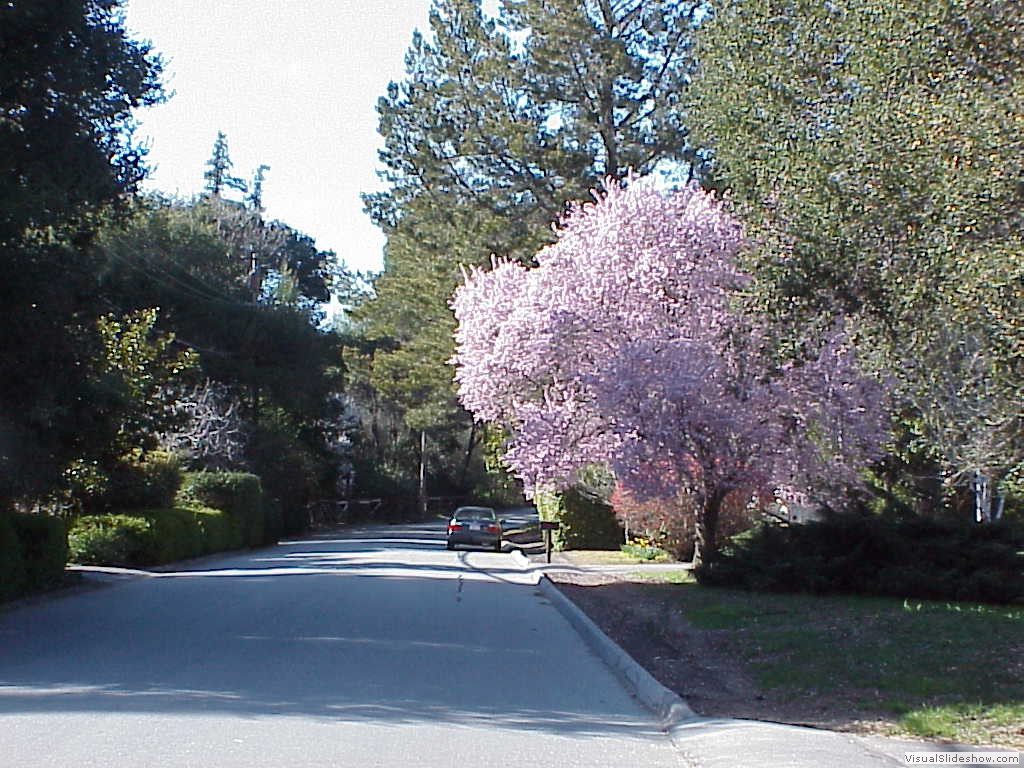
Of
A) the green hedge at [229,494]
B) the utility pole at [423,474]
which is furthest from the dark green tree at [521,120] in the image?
the utility pole at [423,474]

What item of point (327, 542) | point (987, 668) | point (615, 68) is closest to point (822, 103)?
point (987, 668)

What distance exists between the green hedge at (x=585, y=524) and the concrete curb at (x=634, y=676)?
1812 cm

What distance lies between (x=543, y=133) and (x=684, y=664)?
24.6 meters

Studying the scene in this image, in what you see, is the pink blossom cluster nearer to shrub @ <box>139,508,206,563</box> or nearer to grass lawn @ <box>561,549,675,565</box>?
grass lawn @ <box>561,549,675,565</box>

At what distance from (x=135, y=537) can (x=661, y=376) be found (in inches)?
574

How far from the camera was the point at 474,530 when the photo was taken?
131 feet

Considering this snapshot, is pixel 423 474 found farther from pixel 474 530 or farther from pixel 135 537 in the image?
pixel 135 537

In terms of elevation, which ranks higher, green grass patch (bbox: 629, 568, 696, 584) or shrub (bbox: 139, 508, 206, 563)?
shrub (bbox: 139, 508, 206, 563)

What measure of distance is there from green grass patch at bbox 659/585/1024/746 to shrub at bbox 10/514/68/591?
1109 centimetres

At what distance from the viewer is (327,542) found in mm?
46500

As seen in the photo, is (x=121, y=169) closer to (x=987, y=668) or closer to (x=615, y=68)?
(x=987, y=668)

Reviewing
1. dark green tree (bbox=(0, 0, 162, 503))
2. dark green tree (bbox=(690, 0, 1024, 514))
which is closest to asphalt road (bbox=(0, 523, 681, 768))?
dark green tree (bbox=(0, 0, 162, 503))

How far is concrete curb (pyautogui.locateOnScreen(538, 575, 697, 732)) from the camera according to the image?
9867 mm

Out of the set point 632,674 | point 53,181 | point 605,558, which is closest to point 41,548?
point 53,181
